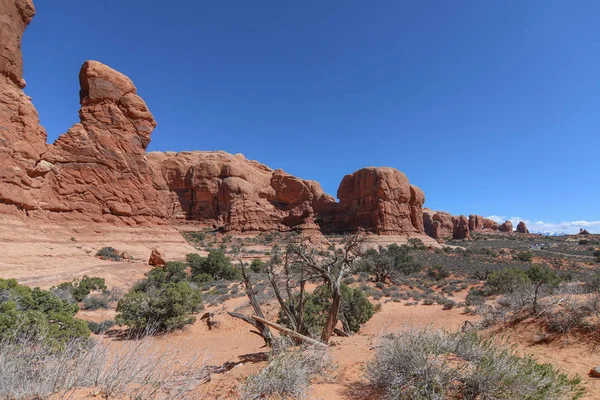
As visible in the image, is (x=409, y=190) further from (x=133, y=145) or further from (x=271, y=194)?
(x=133, y=145)

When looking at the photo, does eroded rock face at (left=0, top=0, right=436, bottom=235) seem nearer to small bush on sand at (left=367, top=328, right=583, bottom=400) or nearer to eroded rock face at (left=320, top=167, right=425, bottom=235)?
small bush on sand at (left=367, top=328, right=583, bottom=400)

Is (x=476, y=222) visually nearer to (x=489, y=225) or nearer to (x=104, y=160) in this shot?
(x=489, y=225)

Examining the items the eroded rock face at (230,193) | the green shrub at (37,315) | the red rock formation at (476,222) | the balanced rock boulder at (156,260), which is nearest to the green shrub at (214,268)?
the balanced rock boulder at (156,260)

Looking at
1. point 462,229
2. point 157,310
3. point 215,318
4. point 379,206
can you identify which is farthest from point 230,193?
point 462,229

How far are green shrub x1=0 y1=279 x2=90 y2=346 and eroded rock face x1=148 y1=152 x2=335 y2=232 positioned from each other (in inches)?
1598

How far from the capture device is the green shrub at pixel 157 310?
359 inches

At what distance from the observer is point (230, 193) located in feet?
162

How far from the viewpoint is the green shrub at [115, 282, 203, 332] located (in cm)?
912

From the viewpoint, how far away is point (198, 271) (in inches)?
714

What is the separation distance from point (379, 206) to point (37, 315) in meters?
46.5

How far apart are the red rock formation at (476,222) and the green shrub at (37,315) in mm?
102929

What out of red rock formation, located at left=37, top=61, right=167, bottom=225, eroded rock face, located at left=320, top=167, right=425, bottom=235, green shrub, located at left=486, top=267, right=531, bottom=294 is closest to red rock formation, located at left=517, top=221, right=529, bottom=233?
eroded rock face, located at left=320, top=167, right=425, bottom=235

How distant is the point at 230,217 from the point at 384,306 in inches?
1479

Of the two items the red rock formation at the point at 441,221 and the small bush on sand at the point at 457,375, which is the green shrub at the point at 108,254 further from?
the red rock formation at the point at 441,221
